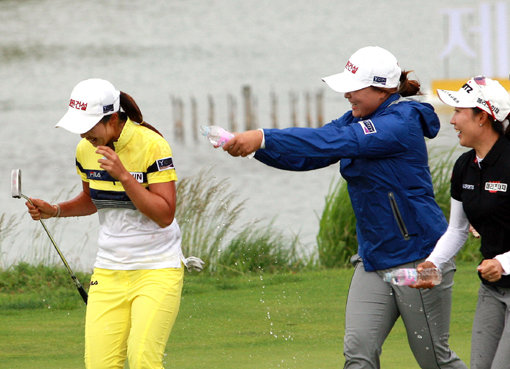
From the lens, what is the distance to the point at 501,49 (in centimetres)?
5025

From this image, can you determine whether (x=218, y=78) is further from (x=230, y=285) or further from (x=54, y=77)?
(x=230, y=285)

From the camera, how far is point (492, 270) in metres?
4.59

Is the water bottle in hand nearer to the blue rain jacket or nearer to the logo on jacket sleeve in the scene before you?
the blue rain jacket

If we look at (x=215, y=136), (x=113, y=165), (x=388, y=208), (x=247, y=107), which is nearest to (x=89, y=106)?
(x=113, y=165)

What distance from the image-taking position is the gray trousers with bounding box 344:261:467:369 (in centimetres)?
518

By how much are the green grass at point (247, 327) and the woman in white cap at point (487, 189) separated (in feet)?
8.61

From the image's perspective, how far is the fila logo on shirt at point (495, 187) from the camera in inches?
185

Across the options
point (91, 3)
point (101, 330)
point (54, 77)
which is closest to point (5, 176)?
point (54, 77)

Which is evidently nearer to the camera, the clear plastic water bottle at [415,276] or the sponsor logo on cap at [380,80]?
the clear plastic water bottle at [415,276]

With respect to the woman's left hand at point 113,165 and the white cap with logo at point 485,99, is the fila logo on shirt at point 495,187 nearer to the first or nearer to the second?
the white cap with logo at point 485,99

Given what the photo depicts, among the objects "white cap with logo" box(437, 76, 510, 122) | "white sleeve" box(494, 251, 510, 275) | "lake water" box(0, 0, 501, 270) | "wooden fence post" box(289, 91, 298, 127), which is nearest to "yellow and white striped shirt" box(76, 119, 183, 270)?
"white cap with logo" box(437, 76, 510, 122)

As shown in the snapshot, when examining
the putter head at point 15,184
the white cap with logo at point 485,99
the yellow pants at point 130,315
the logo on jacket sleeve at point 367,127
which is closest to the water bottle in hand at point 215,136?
the logo on jacket sleeve at point 367,127

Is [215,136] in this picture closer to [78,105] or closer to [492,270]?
[78,105]

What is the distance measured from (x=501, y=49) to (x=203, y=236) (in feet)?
132
